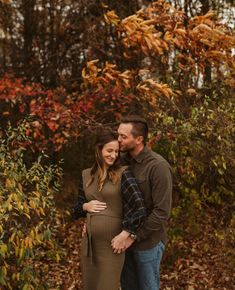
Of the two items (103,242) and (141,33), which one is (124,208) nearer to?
(103,242)

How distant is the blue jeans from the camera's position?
4.12 m

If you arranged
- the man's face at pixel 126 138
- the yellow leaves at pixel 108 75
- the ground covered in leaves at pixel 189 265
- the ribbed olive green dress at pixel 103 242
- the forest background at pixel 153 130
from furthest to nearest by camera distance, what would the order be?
1. the ground covered in leaves at pixel 189 265
2. the yellow leaves at pixel 108 75
3. the forest background at pixel 153 130
4. the man's face at pixel 126 138
5. the ribbed olive green dress at pixel 103 242

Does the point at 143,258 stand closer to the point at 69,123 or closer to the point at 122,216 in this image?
the point at 122,216

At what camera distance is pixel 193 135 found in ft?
20.2

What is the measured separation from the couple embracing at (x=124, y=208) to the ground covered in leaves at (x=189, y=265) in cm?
196

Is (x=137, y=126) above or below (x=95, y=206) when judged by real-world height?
above

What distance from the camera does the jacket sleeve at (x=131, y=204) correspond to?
3846mm

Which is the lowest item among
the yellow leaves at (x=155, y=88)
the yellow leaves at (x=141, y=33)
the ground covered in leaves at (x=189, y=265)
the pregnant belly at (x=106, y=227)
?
the ground covered in leaves at (x=189, y=265)

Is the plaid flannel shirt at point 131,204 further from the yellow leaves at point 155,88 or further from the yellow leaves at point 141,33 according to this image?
the yellow leaves at point 141,33

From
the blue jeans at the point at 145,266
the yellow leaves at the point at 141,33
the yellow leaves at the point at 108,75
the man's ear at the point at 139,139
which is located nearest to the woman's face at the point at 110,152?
the man's ear at the point at 139,139

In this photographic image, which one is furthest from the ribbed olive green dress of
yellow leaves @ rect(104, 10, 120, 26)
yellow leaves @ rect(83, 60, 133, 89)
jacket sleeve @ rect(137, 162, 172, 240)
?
yellow leaves @ rect(104, 10, 120, 26)

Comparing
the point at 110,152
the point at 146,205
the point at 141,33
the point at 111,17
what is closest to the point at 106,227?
the point at 146,205

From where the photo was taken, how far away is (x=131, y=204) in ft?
12.7

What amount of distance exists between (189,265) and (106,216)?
376 centimetres
